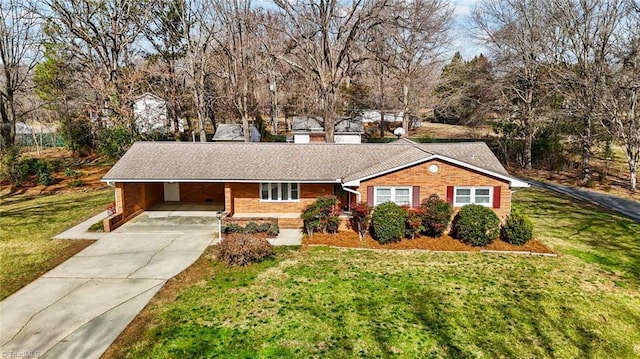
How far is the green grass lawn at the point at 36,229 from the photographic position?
524 inches

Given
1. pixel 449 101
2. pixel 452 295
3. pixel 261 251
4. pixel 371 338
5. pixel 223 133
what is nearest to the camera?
pixel 371 338

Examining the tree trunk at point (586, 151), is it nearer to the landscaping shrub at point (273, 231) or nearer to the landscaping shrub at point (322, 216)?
the landscaping shrub at point (322, 216)

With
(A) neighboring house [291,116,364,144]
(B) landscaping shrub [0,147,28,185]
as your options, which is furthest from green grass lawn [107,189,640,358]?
(A) neighboring house [291,116,364,144]

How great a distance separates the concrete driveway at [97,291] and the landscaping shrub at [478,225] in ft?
33.4

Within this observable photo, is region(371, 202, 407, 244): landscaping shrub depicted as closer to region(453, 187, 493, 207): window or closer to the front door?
region(453, 187, 493, 207): window

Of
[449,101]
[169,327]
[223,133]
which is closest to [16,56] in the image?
[223,133]

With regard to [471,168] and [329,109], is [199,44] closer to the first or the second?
[329,109]

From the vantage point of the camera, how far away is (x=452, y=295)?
38.2 feet

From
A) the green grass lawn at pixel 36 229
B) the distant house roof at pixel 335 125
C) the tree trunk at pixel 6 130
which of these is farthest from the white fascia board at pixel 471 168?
the tree trunk at pixel 6 130

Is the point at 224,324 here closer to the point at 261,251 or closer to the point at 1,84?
the point at 261,251

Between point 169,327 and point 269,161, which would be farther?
point 269,161

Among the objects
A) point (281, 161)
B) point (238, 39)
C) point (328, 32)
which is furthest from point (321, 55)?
point (281, 161)

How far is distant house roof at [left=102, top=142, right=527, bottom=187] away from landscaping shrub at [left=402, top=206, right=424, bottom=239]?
6.11ft

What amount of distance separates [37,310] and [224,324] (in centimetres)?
516
